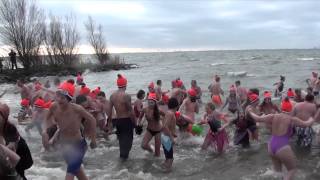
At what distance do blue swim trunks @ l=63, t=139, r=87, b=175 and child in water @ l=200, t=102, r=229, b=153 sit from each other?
4215 mm

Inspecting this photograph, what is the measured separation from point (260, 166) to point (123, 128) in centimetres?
289

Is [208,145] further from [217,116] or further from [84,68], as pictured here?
[84,68]

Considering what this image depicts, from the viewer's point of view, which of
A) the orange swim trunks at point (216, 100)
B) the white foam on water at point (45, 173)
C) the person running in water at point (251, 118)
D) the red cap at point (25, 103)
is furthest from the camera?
the orange swim trunks at point (216, 100)

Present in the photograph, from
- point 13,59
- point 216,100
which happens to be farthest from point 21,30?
point 216,100

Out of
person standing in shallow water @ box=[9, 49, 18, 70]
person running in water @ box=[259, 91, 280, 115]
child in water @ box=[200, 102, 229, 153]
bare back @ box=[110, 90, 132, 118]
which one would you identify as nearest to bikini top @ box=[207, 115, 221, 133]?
child in water @ box=[200, 102, 229, 153]

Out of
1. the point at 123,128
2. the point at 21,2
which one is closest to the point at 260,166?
the point at 123,128

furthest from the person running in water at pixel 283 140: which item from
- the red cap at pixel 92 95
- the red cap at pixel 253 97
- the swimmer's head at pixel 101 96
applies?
the red cap at pixel 92 95

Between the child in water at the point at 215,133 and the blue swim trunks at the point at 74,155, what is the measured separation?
4.21 meters

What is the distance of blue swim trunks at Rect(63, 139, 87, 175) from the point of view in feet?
19.1

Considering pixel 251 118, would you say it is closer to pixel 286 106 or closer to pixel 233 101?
pixel 286 106

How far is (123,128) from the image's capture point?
28.5ft

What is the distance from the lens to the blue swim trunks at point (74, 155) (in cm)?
581

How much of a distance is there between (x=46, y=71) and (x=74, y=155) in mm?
34735

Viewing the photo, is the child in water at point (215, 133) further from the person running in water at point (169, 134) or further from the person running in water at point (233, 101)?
the person running in water at point (233, 101)
